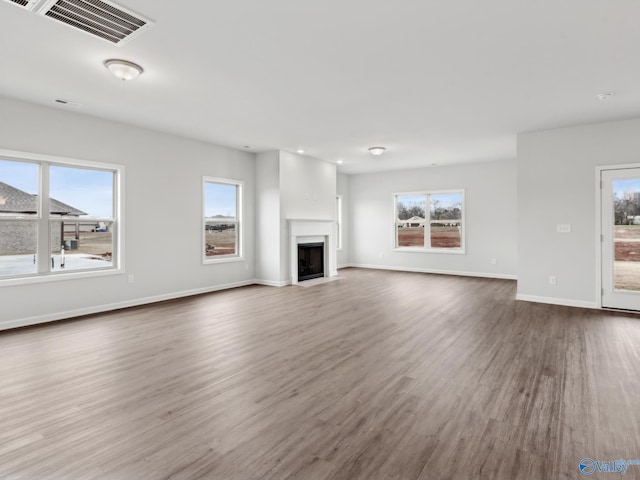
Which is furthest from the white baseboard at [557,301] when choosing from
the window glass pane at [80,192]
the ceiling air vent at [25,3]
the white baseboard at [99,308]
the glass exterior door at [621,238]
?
the ceiling air vent at [25,3]

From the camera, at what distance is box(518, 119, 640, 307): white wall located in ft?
17.1

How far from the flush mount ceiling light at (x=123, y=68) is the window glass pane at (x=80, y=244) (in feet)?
8.18

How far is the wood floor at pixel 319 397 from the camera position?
72.8 inches

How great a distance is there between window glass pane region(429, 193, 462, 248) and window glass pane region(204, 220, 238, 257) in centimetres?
512

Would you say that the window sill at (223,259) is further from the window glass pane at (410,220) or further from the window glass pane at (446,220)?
the window glass pane at (446,220)

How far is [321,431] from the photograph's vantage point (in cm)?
212

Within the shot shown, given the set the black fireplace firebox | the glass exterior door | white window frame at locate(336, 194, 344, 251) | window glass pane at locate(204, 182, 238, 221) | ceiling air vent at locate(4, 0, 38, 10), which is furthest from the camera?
white window frame at locate(336, 194, 344, 251)

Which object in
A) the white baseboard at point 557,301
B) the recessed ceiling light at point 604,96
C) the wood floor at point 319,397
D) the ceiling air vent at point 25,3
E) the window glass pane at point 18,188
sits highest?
the recessed ceiling light at point 604,96

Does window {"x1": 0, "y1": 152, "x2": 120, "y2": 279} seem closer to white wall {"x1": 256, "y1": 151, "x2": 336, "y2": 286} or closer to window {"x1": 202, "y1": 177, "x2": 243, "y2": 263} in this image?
window {"x1": 202, "y1": 177, "x2": 243, "y2": 263}

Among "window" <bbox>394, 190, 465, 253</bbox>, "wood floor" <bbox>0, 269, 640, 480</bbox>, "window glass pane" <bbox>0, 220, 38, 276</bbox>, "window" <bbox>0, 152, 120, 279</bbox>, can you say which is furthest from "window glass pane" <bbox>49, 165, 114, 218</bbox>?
"window" <bbox>394, 190, 465, 253</bbox>

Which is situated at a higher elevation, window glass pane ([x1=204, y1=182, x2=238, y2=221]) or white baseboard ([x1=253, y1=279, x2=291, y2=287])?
window glass pane ([x1=204, y1=182, x2=238, y2=221])

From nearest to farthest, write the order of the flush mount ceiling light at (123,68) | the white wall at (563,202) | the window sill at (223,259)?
the flush mount ceiling light at (123,68) < the white wall at (563,202) < the window sill at (223,259)

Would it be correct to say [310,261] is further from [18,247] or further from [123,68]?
[123,68]

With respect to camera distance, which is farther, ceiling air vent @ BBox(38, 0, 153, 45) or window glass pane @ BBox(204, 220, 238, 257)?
window glass pane @ BBox(204, 220, 238, 257)
